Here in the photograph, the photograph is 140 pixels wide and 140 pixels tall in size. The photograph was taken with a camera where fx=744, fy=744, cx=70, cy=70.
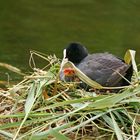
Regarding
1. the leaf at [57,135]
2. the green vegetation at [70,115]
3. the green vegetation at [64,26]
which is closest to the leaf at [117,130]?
the green vegetation at [70,115]

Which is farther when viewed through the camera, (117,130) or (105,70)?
(105,70)

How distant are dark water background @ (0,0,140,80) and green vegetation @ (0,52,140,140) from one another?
3.00 meters

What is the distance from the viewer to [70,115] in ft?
14.7

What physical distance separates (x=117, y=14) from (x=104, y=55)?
26.4 feet

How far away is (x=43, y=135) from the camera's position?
4152mm

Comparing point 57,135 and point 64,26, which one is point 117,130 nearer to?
point 57,135

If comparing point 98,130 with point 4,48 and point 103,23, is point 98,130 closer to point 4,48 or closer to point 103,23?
point 4,48

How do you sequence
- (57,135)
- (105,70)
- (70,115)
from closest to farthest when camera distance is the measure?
(57,135) < (70,115) < (105,70)

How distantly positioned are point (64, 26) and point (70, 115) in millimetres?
7564

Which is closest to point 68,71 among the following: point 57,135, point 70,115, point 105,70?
point 105,70

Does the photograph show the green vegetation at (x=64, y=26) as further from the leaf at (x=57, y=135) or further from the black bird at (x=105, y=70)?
the leaf at (x=57, y=135)

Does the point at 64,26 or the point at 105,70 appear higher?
the point at 105,70

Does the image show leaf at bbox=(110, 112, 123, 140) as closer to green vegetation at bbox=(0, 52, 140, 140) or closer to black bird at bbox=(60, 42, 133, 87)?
green vegetation at bbox=(0, 52, 140, 140)

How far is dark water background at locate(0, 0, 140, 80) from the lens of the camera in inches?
A: 390
